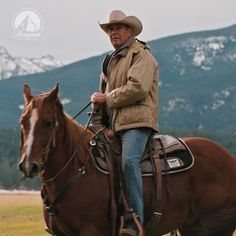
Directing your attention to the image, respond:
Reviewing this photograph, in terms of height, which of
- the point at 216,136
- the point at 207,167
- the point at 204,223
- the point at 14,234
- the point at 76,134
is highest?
the point at 76,134

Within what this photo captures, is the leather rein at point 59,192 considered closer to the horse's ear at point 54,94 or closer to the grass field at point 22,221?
the horse's ear at point 54,94

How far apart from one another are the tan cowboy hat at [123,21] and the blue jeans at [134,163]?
4.52 ft

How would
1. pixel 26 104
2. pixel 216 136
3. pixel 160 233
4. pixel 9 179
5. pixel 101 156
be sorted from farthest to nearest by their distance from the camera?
1. pixel 216 136
2. pixel 9 179
3. pixel 160 233
4. pixel 101 156
5. pixel 26 104

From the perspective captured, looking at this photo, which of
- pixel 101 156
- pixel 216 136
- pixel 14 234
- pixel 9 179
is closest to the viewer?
pixel 101 156

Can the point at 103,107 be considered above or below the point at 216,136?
above

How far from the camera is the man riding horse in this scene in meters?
8.89

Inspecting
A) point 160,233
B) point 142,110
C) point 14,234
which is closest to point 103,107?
point 142,110

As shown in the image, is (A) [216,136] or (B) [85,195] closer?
(B) [85,195]

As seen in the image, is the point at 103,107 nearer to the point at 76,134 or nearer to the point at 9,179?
the point at 76,134

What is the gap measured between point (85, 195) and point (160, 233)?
155 cm

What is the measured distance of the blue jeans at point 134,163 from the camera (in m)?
8.86

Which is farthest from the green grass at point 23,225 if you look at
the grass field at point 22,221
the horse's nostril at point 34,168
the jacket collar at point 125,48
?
the horse's nostril at point 34,168

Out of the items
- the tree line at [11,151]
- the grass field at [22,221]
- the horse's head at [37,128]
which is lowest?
the tree line at [11,151]

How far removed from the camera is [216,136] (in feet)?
586
